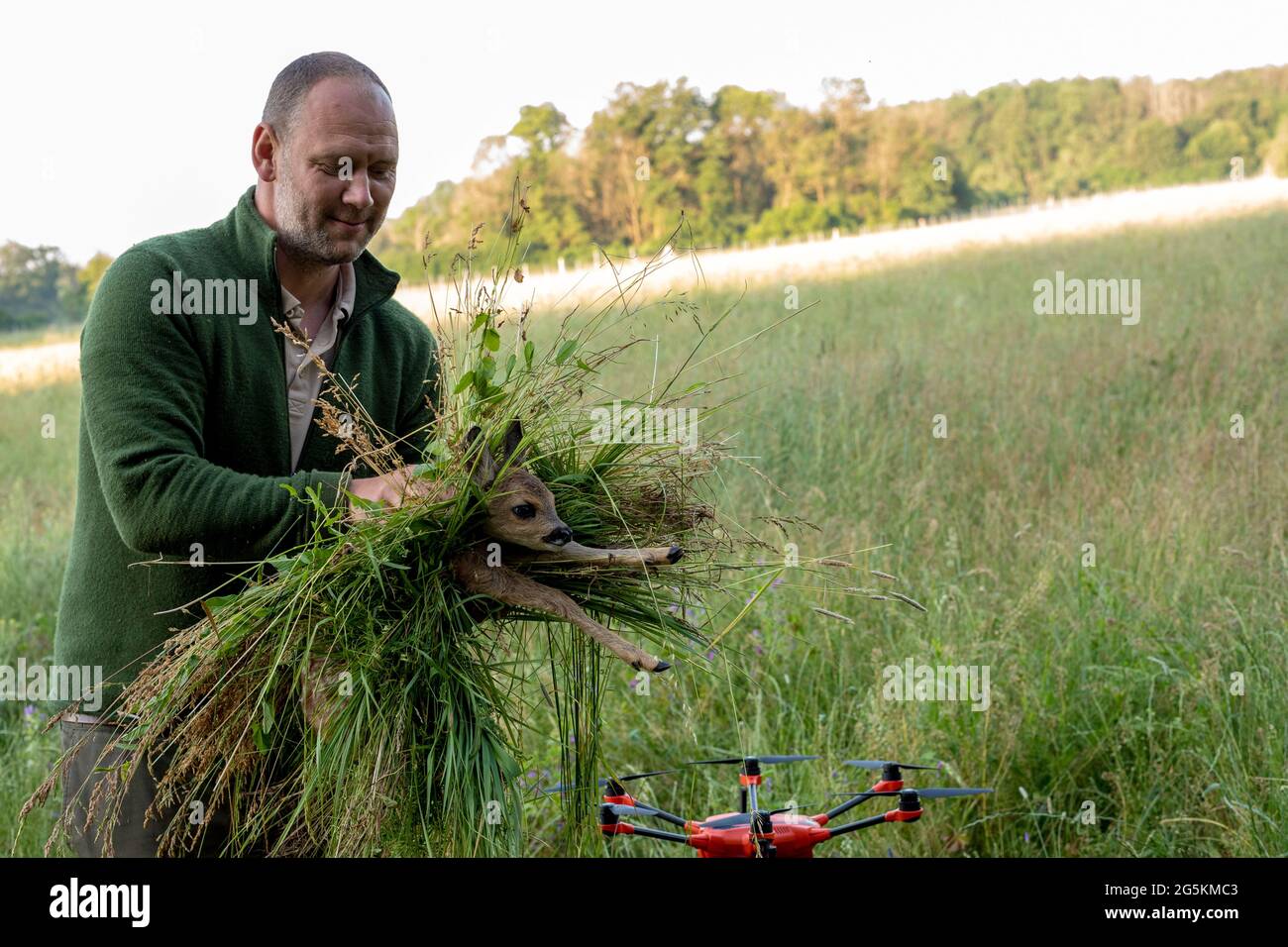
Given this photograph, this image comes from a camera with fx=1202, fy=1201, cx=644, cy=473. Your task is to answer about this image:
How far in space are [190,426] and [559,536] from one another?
821mm

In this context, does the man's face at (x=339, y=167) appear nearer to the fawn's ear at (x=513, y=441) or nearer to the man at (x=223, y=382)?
the man at (x=223, y=382)

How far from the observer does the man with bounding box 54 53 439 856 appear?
6.89 feet

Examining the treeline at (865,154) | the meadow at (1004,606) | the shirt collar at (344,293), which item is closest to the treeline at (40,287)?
the treeline at (865,154)

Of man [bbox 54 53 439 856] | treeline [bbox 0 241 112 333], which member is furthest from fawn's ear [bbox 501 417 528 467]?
treeline [bbox 0 241 112 333]

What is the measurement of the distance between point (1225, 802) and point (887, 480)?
10.3 feet

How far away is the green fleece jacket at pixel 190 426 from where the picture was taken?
2.08m

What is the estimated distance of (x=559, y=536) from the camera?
1.86 metres

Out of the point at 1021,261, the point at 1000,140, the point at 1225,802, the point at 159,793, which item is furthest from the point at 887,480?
the point at 1000,140

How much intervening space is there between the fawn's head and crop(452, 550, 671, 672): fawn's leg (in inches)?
2.3

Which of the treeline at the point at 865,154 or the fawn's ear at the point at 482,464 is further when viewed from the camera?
the treeline at the point at 865,154

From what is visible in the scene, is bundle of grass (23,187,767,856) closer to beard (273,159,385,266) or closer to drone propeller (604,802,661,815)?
drone propeller (604,802,661,815)

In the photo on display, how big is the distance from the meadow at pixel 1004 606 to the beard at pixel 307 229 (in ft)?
1.99

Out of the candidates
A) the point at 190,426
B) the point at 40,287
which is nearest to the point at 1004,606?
the point at 190,426
